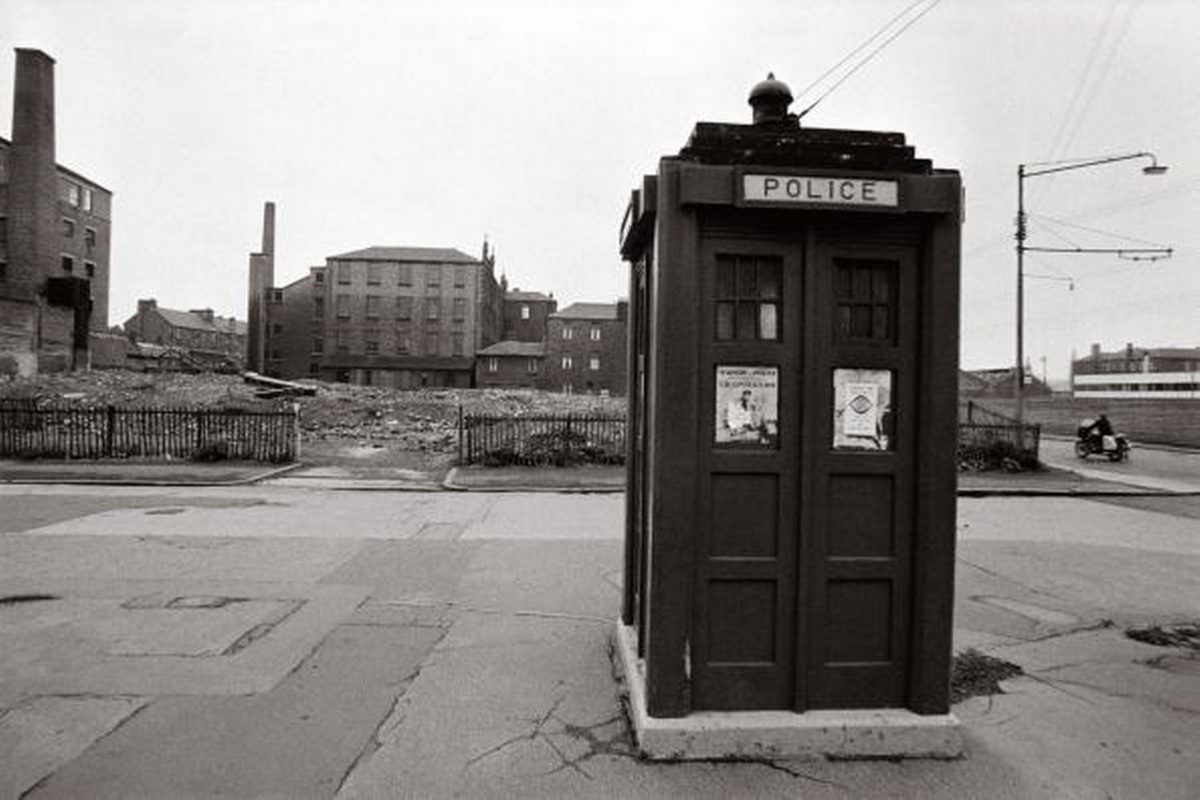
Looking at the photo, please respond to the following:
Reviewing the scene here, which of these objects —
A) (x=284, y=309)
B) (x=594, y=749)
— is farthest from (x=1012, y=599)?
(x=284, y=309)

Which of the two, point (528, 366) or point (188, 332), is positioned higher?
point (188, 332)

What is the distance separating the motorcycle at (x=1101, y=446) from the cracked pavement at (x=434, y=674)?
16.7 meters

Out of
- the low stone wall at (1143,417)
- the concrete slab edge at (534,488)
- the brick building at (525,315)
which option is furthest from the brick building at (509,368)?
the concrete slab edge at (534,488)

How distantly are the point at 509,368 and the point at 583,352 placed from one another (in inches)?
301

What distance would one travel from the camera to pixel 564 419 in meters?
20.3

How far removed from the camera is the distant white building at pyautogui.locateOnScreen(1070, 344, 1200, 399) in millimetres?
85688

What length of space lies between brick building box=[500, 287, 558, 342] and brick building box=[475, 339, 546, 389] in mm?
17516

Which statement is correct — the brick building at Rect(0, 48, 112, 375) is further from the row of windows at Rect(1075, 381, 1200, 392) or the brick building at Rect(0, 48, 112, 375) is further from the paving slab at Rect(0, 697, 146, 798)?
the row of windows at Rect(1075, 381, 1200, 392)

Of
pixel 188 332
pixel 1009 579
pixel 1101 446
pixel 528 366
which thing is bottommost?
pixel 1009 579

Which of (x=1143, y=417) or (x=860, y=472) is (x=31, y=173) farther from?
(x=1143, y=417)

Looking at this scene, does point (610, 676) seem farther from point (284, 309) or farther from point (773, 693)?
point (284, 309)

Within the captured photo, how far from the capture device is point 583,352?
77.6 m

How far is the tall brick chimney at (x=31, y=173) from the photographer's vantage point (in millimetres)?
41375

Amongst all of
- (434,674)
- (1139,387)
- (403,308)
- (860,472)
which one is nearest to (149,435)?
(434,674)
